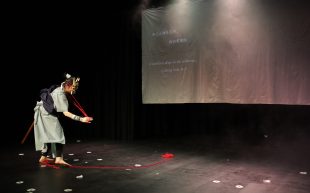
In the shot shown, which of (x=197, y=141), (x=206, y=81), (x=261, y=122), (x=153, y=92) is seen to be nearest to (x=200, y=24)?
(x=206, y=81)

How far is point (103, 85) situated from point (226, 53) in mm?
3101

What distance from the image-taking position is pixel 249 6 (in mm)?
4945

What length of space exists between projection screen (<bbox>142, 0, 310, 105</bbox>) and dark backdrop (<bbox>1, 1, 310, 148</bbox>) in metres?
0.77

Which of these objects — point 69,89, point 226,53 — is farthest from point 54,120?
point 226,53

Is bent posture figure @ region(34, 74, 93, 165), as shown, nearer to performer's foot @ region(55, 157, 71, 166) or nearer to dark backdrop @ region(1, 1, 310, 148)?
performer's foot @ region(55, 157, 71, 166)

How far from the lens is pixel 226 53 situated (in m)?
5.20

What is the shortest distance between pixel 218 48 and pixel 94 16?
312 cm

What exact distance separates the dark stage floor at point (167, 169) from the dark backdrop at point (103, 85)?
0.94 m

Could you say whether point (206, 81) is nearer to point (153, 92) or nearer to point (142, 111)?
point (153, 92)

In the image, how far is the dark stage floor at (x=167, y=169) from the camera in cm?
346

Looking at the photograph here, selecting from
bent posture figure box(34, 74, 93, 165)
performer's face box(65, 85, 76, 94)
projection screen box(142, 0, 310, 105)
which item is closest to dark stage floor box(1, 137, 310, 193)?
bent posture figure box(34, 74, 93, 165)

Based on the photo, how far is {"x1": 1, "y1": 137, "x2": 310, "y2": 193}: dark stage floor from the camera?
136 inches

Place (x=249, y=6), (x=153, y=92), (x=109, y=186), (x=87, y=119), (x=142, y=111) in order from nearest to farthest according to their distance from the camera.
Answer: (x=109, y=186) < (x=87, y=119) < (x=249, y=6) < (x=153, y=92) < (x=142, y=111)

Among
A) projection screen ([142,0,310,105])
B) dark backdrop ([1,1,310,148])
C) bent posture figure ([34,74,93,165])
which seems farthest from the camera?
dark backdrop ([1,1,310,148])
